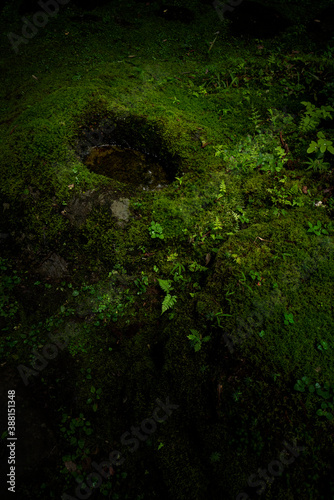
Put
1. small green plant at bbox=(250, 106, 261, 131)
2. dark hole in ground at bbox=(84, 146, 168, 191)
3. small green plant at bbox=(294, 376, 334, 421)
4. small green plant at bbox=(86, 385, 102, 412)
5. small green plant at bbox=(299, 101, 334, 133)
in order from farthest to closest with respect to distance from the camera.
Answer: small green plant at bbox=(250, 106, 261, 131) → dark hole in ground at bbox=(84, 146, 168, 191) → small green plant at bbox=(299, 101, 334, 133) → small green plant at bbox=(86, 385, 102, 412) → small green plant at bbox=(294, 376, 334, 421)

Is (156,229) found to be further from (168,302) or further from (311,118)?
(311,118)

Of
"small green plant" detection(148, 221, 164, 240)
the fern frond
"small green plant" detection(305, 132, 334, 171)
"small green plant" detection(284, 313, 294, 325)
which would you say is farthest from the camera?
"small green plant" detection(148, 221, 164, 240)

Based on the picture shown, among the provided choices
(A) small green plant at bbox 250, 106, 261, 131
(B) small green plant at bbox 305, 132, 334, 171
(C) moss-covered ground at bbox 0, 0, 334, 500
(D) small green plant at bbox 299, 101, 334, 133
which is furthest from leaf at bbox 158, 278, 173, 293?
(D) small green plant at bbox 299, 101, 334, 133

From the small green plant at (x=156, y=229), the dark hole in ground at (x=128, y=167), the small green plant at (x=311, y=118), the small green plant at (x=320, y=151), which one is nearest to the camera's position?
the small green plant at (x=320, y=151)

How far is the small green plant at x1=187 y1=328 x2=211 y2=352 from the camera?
10.9ft

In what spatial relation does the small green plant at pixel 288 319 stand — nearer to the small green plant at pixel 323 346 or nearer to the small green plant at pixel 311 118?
the small green plant at pixel 323 346

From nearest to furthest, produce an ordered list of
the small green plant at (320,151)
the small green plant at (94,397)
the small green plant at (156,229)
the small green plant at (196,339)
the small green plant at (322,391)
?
the small green plant at (322,391) → the small green plant at (196,339) → the small green plant at (94,397) → the small green plant at (320,151) → the small green plant at (156,229)

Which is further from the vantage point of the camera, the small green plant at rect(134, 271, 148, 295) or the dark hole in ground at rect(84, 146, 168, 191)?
the dark hole in ground at rect(84, 146, 168, 191)

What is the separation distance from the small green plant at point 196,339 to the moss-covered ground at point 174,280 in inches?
2.2

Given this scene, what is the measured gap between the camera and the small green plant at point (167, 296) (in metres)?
3.97

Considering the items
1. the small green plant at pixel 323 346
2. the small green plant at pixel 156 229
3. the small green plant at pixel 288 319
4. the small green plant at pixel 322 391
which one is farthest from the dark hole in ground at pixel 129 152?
the small green plant at pixel 322 391

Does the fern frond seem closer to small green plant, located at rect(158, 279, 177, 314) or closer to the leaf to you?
small green plant, located at rect(158, 279, 177, 314)

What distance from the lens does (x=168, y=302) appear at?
399cm

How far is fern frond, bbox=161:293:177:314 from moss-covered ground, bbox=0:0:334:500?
0.05 meters
